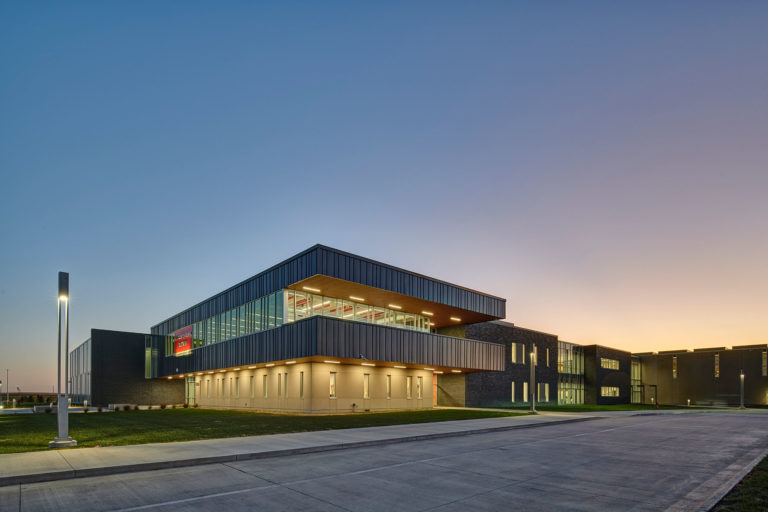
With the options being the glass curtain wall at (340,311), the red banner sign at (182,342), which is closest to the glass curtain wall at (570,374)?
the glass curtain wall at (340,311)

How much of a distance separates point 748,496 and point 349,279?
2317 centimetres

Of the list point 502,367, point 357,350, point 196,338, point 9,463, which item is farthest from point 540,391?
point 9,463

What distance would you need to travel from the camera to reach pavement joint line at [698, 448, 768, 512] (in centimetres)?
821

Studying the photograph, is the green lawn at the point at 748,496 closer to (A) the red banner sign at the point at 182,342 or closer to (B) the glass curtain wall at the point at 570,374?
(A) the red banner sign at the point at 182,342

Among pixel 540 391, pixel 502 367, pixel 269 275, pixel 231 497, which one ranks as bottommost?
pixel 540 391

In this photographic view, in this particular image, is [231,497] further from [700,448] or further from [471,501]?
[700,448]

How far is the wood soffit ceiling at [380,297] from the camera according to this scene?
30.8 metres

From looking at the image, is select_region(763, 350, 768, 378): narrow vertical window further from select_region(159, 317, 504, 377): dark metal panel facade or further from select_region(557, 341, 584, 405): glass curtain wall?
select_region(159, 317, 504, 377): dark metal panel facade

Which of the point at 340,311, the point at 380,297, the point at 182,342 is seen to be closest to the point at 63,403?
the point at 340,311

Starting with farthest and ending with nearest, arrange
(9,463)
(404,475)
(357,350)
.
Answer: (357,350) < (9,463) < (404,475)

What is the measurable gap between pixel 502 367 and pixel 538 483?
34085mm

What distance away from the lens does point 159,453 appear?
12930 mm

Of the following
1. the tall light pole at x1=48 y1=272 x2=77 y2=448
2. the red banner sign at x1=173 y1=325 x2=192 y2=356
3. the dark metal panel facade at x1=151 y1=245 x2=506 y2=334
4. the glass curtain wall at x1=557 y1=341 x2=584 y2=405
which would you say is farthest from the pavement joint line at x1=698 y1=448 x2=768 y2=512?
the glass curtain wall at x1=557 y1=341 x2=584 y2=405

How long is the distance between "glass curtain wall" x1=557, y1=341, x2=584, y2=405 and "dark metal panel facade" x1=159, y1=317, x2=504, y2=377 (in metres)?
24.0
